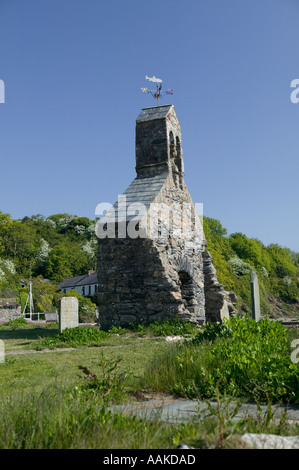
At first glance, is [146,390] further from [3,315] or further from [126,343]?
[3,315]

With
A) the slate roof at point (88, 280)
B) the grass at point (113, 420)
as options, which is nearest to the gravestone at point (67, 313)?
the grass at point (113, 420)

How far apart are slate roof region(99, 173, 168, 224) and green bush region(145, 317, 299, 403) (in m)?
8.34

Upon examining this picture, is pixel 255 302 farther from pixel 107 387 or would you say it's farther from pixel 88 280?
pixel 88 280

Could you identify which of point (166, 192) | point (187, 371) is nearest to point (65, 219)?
point (166, 192)

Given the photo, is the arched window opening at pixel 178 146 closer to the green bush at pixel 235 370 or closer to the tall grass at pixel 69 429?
the green bush at pixel 235 370

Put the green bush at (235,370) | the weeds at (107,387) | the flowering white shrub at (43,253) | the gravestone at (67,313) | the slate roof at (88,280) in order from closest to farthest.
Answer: the weeds at (107,387) < the green bush at (235,370) < the gravestone at (67,313) < the slate roof at (88,280) < the flowering white shrub at (43,253)

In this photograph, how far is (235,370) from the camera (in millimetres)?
5395

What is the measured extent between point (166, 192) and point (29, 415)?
1286 centimetres

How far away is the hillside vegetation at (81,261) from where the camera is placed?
136 ft

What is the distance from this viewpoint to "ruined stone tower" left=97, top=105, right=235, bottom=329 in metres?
14.2

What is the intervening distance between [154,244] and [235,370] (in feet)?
29.4

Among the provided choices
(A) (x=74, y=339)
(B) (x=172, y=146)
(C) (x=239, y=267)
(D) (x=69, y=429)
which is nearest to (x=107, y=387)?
(D) (x=69, y=429)

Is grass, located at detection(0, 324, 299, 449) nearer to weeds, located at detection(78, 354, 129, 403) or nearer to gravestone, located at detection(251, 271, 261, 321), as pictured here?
weeds, located at detection(78, 354, 129, 403)

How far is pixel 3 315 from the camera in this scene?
93.9ft
